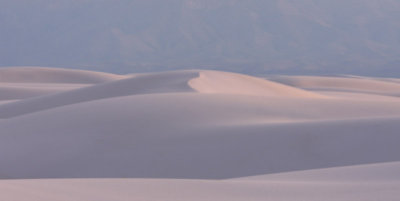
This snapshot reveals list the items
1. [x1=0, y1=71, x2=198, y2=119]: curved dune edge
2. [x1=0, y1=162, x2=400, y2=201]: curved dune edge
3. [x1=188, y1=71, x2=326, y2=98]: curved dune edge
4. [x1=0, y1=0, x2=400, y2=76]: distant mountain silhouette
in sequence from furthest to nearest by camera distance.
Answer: [x1=0, y1=0, x2=400, y2=76]: distant mountain silhouette < [x1=188, y1=71, x2=326, y2=98]: curved dune edge < [x1=0, y1=71, x2=198, y2=119]: curved dune edge < [x1=0, y1=162, x2=400, y2=201]: curved dune edge

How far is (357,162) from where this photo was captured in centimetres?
697

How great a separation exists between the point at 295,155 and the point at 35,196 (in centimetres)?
484

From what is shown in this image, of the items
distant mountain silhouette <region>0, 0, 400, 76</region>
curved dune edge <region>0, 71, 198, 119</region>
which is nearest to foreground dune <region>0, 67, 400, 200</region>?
curved dune edge <region>0, 71, 198, 119</region>

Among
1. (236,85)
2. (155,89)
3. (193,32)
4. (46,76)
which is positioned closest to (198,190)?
(155,89)

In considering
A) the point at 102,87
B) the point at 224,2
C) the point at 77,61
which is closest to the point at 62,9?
the point at 77,61

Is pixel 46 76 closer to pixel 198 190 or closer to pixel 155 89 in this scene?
pixel 155 89

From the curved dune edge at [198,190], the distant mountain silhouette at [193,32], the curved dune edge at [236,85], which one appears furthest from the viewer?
the distant mountain silhouette at [193,32]

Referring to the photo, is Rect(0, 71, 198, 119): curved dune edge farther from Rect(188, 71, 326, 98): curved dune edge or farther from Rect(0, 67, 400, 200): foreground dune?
Rect(0, 67, 400, 200): foreground dune

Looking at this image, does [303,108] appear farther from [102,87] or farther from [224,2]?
[224,2]

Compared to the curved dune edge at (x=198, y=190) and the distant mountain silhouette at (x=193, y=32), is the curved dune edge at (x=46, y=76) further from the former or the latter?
the distant mountain silhouette at (x=193, y=32)

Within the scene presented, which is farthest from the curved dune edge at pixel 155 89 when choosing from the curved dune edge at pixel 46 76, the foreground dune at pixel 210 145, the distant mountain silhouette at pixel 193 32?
the distant mountain silhouette at pixel 193 32

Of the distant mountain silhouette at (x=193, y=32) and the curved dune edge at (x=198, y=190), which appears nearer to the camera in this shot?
the curved dune edge at (x=198, y=190)

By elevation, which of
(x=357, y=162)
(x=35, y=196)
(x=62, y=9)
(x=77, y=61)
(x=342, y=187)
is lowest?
(x=35, y=196)

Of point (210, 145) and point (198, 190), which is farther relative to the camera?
point (210, 145)
